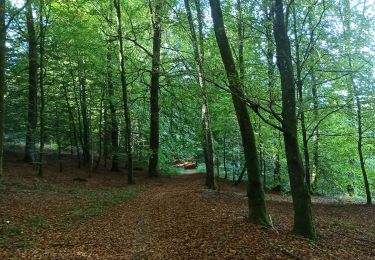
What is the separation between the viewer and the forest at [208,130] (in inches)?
310

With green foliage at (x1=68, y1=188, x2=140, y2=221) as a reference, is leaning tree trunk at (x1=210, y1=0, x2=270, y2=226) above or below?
above

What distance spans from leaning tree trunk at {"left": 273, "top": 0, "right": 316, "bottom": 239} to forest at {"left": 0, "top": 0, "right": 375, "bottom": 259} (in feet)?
0.09

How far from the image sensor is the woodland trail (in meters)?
6.66

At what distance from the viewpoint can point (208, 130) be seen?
50.4 feet

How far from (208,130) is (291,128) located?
299 inches

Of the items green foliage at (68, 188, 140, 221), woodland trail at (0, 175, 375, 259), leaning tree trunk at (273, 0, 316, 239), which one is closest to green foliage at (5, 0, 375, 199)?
leaning tree trunk at (273, 0, 316, 239)

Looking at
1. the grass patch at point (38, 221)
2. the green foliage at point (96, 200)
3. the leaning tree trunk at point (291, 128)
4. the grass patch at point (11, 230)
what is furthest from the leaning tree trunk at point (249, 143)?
the grass patch at point (11, 230)

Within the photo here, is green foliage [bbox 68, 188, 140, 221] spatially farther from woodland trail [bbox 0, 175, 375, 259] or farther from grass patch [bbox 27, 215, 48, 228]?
grass patch [bbox 27, 215, 48, 228]

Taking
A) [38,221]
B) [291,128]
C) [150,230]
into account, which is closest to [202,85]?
[291,128]

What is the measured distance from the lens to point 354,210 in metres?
15.2

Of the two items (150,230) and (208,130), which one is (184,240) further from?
(208,130)

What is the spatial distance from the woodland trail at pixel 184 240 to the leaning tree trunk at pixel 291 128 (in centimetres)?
55

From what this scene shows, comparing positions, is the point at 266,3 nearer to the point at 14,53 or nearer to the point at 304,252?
the point at 304,252

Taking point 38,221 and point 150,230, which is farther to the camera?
point 38,221
